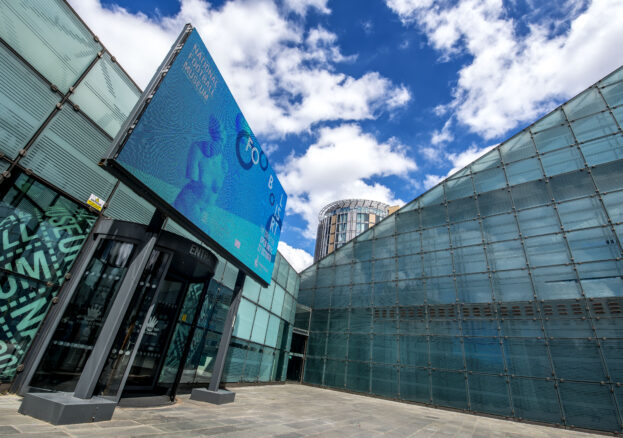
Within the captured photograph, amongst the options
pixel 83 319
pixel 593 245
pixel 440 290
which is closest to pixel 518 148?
pixel 593 245

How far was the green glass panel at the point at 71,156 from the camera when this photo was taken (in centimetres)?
682

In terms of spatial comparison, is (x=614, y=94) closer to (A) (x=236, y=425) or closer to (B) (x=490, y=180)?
(B) (x=490, y=180)

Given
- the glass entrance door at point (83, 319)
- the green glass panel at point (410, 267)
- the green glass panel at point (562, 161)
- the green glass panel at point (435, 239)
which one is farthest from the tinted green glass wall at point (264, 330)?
the green glass panel at point (562, 161)

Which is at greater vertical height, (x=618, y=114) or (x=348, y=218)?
(x=348, y=218)

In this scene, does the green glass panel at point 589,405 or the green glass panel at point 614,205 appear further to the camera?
the green glass panel at point 614,205

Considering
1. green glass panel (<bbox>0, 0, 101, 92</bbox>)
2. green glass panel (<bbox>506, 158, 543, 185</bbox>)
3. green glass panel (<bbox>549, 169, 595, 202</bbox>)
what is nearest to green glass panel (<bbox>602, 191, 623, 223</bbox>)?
green glass panel (<bbox>549, 169, 595, 202</bbox>)

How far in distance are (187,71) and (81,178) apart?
4113 mm

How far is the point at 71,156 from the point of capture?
745cm

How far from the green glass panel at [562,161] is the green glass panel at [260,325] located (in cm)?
1846

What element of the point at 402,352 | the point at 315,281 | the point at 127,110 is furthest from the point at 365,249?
the point at 127,110

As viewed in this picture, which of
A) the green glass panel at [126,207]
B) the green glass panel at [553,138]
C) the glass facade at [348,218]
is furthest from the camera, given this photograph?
the glass facade at [348,218]

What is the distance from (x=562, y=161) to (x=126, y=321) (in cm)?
2179

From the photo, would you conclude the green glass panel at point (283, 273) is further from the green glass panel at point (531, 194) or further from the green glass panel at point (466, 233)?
the green glass panel at point (531, 194)

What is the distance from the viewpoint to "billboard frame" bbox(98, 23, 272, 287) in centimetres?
518
